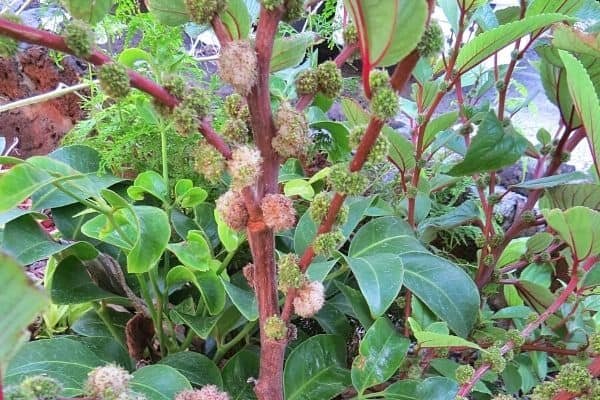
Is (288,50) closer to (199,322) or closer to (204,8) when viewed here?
(204,8)

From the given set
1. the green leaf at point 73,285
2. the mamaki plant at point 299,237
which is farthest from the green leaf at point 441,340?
the green leaf at point 73,285

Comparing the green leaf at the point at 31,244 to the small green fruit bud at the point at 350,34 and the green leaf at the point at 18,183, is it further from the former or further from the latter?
the small green fruit bud at the point at 350,34

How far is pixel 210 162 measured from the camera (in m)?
0.39

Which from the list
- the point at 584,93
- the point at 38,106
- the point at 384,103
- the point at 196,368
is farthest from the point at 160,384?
the point at 38,106

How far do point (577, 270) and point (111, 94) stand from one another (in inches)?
17.2

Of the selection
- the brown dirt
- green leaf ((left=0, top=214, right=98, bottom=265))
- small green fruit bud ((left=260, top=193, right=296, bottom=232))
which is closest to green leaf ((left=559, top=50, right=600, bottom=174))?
small green fruit bud ((left=260, top=193, right=296, bottom=232))

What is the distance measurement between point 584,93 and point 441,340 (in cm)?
24

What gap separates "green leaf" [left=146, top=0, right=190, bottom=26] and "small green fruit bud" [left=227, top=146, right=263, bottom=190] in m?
0.16

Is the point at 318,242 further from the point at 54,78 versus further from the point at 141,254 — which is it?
the point at 54,78

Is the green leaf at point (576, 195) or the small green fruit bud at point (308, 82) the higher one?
the small green fruit bud at point (308, 82)

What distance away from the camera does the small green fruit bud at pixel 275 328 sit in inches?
17.1

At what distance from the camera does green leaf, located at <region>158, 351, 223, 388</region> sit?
0.54 metres

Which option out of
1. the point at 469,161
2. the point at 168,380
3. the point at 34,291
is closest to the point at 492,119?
the point at 469,161

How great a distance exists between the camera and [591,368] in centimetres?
46
